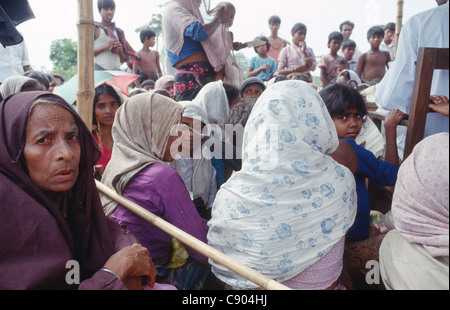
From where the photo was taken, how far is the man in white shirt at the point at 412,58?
65.0 inches

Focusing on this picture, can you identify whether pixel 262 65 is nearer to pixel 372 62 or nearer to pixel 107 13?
pixel 372 62

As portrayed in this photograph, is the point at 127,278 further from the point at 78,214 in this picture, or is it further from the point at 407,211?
the point at 407,211

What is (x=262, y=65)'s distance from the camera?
7.58 meters

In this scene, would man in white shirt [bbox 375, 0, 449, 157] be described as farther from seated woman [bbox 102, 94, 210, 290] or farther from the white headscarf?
seated woman [bbox 102, 94, 210, 290]

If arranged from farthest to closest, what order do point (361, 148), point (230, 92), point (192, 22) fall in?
point (230, 92), point (192, 22), point (361, 148)

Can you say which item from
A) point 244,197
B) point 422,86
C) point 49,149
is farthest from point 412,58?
point 49,149

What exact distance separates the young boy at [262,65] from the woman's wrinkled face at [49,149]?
6210 millimetres

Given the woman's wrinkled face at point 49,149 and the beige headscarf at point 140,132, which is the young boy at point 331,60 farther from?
the woman's wrinkled face at point 49,149

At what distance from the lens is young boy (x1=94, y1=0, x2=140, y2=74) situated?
5.55 meters

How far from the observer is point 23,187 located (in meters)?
1.41

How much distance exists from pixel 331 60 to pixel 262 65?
1.48 metres

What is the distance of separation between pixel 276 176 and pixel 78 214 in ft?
3.11

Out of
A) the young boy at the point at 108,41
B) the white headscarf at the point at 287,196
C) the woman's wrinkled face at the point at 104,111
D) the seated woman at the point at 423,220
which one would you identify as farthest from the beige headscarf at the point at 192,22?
the seated woman at the point at 423,220
